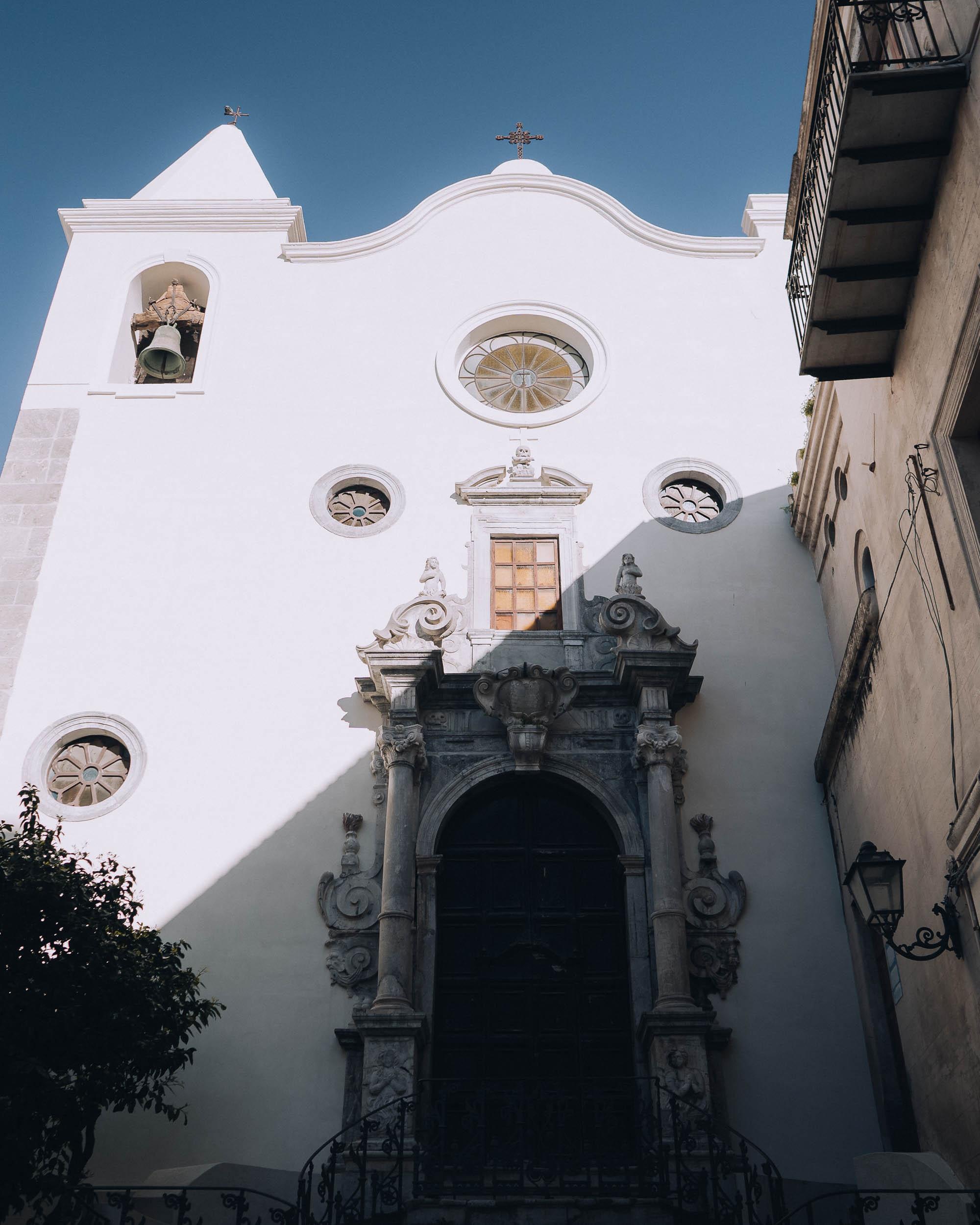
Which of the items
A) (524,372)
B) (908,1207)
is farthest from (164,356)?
(908,1207)

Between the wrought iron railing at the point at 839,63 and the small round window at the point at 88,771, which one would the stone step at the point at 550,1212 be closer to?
the small round window at the point at 88,771

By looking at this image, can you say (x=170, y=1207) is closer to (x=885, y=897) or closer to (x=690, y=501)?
(x=885, y=897)

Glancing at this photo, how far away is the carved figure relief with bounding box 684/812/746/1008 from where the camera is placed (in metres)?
10.6

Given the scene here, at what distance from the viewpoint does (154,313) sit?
15.2m

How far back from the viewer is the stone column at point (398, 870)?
1016cm

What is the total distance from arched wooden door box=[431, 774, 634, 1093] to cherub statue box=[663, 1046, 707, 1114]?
69 centimetres

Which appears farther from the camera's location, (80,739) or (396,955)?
(80,739)

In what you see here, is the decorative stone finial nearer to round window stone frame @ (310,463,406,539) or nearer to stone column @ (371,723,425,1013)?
round window stone frame @ (310,463,406,539)

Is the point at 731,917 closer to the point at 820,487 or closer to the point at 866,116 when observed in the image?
the point at 820,487

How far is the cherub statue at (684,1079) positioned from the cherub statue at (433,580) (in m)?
4.97

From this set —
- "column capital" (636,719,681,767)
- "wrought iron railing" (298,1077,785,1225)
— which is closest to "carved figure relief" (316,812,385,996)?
"wrought iron railing" (298,1077,785,1225)

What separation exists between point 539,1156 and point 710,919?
277 cm

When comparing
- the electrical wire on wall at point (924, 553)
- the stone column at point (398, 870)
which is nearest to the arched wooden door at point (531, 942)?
the stone column at point (398, 870)

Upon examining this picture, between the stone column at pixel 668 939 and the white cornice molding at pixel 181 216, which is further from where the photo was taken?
the white cornice molding at pixel 181 216
